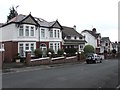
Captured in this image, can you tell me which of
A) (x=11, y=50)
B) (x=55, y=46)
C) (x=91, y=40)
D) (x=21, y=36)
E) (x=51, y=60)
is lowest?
(x=51, y=60)

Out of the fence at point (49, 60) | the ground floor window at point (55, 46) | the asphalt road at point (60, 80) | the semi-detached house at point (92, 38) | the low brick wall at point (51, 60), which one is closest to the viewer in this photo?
the asphalt road at point (60, 80)

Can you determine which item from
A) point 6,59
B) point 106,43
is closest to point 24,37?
point 6,59

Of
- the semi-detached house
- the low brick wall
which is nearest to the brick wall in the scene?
the low brick wall

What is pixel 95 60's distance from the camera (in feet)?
125

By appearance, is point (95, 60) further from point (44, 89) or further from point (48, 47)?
point (44, 89)

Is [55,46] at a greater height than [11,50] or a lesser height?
greater

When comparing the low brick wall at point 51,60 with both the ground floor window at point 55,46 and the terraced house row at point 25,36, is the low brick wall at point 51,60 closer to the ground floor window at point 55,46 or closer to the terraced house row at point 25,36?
the terraced house row at point 25,36

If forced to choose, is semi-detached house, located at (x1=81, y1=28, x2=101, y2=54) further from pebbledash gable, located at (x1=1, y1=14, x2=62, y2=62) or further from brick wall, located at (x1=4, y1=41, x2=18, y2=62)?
brick wall, located at (x1=4, y1=41, x2=18, y2=62)

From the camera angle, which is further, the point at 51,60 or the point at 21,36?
the point at 21,36

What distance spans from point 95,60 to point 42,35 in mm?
11471

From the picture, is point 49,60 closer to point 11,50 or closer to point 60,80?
point 11,50

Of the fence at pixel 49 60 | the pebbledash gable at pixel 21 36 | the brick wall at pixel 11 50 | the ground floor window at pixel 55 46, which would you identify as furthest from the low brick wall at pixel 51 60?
the brick wall at pixel 11 50

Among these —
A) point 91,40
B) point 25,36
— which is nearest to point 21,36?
point 25,36

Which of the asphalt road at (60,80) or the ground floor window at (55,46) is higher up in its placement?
the ground floor window at (55,46)
